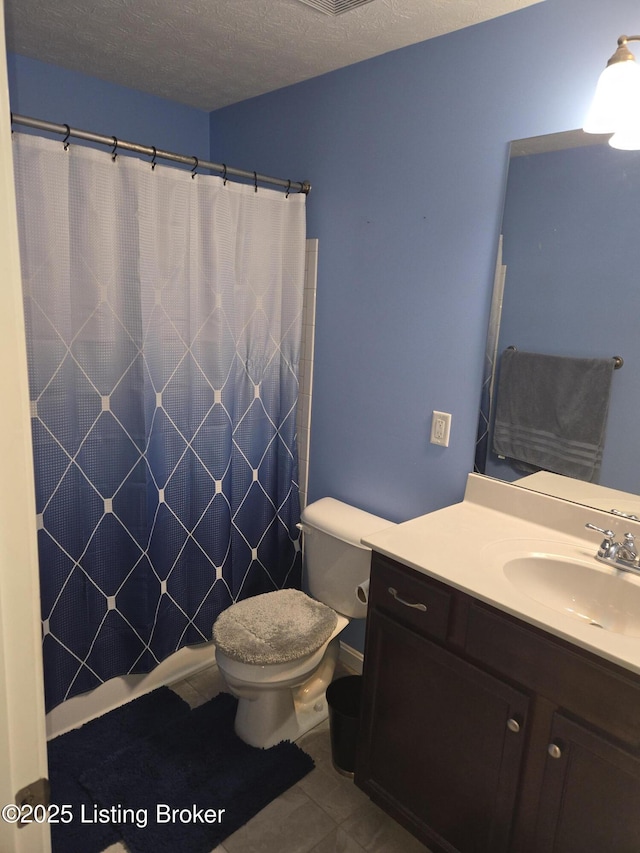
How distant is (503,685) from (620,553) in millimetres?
493

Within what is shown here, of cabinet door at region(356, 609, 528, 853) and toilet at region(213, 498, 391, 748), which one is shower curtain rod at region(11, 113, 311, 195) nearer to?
toilet at region(213, 498, 391, 748)

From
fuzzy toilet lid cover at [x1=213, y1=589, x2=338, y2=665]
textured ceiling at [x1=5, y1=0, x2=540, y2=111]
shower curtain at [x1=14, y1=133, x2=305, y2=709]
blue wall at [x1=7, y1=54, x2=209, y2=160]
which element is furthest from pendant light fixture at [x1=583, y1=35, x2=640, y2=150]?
blue wall at [x1=7, y1=54, x2=209, y2=160]

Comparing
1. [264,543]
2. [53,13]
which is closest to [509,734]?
[264,543]

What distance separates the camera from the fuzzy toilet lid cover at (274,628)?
1.80 metres

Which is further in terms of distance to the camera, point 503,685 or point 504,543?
point 504,543

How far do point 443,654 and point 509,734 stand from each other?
0.22 m

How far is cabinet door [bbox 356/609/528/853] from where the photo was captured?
132 cm

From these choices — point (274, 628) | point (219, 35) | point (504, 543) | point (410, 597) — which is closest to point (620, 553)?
point (504, 543)

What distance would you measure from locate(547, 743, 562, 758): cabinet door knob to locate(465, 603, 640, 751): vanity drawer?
0.09 meters

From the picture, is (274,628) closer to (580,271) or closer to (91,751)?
(91,751)

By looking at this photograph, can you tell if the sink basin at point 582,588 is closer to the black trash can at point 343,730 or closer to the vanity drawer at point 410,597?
the vanity drawer at point 410,597

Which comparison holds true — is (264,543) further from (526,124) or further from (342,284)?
(526,124)

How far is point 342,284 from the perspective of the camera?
226 centimetres

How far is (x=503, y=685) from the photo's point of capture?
1.30 metres
